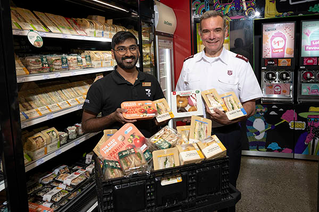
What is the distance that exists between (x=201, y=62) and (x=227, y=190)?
126cm

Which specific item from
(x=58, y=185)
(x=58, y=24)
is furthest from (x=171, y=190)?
(x=58, y=24)

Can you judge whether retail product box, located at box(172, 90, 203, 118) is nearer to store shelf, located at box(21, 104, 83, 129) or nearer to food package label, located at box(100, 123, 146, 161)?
food package label, located at box(100, 123, 146, 161)

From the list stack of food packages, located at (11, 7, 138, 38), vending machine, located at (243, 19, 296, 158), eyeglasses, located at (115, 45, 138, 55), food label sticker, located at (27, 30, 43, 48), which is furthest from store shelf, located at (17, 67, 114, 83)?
vending machine, located at (243, 19, 296, 158)

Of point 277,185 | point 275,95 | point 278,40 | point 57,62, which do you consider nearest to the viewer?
point 57,62

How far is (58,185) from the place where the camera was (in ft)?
8.46

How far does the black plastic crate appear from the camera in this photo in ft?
3.88

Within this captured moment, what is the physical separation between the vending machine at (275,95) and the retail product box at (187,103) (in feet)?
10.3

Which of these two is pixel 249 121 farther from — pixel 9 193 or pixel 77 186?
pixel 9 193

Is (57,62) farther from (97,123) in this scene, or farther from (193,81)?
(193,81)

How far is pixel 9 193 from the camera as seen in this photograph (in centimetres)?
166

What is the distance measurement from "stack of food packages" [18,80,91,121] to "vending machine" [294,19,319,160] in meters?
3.58

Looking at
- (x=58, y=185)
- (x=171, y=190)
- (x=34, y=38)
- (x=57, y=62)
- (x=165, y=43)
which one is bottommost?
(x=58, y=185)

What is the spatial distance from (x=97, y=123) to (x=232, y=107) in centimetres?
100

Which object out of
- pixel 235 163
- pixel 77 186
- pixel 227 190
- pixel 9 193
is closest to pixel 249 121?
pixel 235 163
